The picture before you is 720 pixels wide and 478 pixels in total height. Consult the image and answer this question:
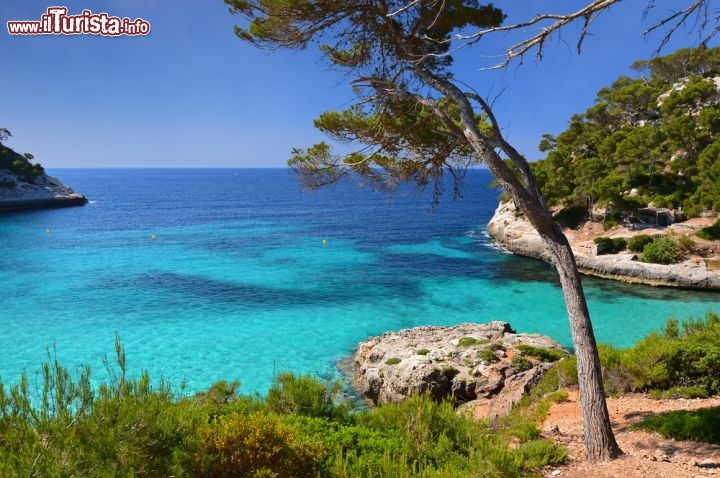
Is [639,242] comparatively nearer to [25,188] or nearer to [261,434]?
[261,434]

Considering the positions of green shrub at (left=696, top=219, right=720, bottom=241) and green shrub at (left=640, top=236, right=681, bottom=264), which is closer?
green shrub at (left=640, top=236, right=681, bottom=264)

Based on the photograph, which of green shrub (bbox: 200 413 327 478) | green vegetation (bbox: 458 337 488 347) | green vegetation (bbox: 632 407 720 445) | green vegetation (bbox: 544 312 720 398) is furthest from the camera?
green vegetation (bbox: 458 337 488 347)

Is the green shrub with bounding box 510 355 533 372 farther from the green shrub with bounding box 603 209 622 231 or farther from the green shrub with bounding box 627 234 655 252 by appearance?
the green shrub with bounding box 603 209 622 231

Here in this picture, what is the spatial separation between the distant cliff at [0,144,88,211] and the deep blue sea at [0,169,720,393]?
77.6 ft

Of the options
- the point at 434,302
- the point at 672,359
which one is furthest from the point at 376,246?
the point at 672,359

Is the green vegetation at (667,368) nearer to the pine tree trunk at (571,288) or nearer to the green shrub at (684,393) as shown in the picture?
the green shrub at (684,393)

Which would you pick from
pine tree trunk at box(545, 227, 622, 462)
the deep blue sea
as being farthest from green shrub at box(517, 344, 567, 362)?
pine tree trunk at box(545, 227, 622, 462)

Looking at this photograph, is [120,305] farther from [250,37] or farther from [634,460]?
[634,460]

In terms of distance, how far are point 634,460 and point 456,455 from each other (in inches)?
113

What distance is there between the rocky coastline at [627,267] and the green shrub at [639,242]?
1.27 m

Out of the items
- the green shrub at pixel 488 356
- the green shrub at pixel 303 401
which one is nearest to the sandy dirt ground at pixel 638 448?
the green shrub at pixel 303 401

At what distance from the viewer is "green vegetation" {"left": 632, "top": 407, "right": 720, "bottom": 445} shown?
7625 mm

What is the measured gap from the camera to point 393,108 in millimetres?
10180

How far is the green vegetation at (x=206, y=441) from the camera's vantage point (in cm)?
488
